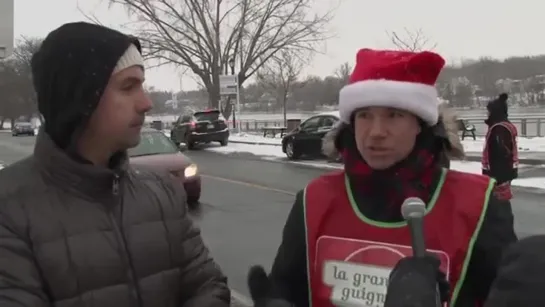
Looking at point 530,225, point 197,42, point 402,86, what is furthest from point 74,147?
point 197,42

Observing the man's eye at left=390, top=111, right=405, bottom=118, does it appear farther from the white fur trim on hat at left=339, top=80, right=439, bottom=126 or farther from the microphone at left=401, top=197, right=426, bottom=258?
the microphone at left=401, top=197, right=426, bottom=258

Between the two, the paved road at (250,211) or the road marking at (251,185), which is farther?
the road marking at (251,185)

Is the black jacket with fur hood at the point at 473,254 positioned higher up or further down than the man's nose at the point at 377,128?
further down

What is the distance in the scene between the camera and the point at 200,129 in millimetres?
29344

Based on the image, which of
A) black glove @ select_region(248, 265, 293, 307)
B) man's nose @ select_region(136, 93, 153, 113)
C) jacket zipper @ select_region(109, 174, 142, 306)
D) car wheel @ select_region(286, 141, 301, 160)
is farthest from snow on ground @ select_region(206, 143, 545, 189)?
jacket zipper @ select_region(109, 174, 142, 306)

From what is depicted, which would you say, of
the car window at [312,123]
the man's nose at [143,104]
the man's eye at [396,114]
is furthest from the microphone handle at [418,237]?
the car window at [312,123]

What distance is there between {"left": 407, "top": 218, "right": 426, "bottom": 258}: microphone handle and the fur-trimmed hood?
2.66 feet

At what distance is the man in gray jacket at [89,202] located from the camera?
1.72 m

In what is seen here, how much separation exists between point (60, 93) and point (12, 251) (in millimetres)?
434

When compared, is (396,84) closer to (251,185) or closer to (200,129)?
(251,185)

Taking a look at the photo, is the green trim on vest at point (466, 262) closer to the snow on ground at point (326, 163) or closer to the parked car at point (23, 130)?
the snow on ground at point (326, 163)

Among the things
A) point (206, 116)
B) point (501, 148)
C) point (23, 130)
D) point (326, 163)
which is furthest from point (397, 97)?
point (23, 130)

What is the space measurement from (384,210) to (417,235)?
63cm

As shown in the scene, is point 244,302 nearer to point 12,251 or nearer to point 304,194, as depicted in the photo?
point 304,194
